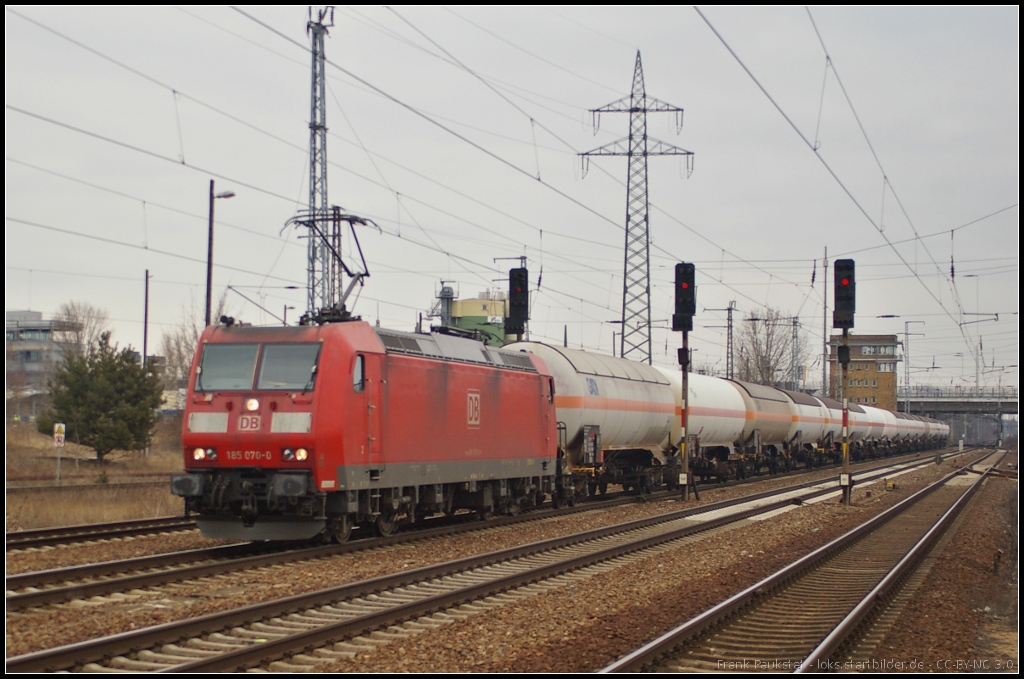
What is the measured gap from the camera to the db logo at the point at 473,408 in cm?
1984

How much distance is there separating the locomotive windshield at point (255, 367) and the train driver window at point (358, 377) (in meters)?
0.67

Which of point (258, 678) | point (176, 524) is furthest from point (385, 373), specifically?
point (258, 678)

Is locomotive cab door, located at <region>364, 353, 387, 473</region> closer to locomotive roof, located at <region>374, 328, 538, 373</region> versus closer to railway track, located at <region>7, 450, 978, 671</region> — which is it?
locomotive roof, located at <region>374, 328, 538, 373</region>

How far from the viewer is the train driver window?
1611 cm

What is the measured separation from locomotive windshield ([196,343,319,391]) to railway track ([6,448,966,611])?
2.55 meters

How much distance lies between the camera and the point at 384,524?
18000mm

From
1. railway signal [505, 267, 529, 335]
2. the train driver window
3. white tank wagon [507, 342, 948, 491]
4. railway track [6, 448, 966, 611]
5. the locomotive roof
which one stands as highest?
railway signal [505, 267, 529, 335]

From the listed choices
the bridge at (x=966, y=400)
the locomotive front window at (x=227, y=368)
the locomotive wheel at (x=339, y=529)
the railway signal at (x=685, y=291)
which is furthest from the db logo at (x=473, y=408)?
the bridge at (x=966, y=400)

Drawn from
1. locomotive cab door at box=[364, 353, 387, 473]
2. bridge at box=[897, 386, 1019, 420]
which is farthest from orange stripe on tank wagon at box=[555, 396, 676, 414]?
bridge at box=[897, 386, 1019, 420]

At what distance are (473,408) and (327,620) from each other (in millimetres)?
9316

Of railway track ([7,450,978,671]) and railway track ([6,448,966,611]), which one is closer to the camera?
railway track ([7,450,978,671])

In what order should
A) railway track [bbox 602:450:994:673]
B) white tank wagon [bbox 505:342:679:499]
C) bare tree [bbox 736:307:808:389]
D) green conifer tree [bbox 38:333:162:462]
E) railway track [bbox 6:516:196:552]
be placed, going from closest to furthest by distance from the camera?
railway track [bbox 602:450:994:673] < railway track [bbox 6:516:196:552] < white tank wagon [bbox 505:342:679:499] < green conifer tree [bbox 38:333:162:462] < bare tree [bbox 736:307:808:389]

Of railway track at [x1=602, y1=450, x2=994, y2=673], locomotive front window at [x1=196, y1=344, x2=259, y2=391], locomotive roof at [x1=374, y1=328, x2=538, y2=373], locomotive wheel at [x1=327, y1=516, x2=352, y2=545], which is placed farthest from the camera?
locomotive roof at [x1=374, y1=328, x2=538, y2=373]

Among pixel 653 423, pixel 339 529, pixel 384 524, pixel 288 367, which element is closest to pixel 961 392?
pixel 653 423
